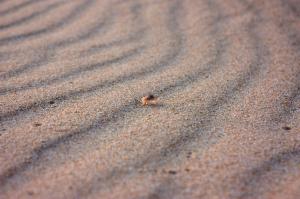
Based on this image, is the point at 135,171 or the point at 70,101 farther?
the point at 70,101

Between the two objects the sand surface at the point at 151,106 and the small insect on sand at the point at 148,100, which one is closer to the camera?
the sand surface at the point at 151,106

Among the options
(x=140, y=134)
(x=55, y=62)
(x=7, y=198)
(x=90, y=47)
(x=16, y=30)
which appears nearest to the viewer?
(x=7, y=198)

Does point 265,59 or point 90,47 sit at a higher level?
point 90,47

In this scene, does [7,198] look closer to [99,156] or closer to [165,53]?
[99,156]

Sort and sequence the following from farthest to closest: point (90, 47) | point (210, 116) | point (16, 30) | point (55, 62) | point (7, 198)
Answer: point (16, 30) < point (90, 47) < point (55, 62) < point (210, 116) < point (7, 198)

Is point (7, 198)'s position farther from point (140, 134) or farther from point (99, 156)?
point (140, 134)

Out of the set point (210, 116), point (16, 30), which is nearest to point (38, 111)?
point (210, 116)

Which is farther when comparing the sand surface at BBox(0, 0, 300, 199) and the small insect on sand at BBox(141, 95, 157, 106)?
the small insect on sand at BBox(141, 95, 157, 106)

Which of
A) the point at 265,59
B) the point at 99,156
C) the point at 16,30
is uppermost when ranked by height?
the point at 16,30
